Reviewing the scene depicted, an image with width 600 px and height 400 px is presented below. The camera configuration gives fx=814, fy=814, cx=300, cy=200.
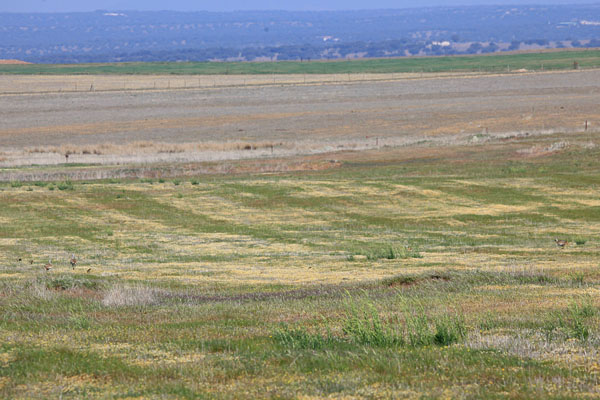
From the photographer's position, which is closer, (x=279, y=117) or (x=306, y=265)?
(x=306, y=265)

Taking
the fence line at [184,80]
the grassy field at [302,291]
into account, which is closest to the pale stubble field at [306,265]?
the grassy field at [302,291]

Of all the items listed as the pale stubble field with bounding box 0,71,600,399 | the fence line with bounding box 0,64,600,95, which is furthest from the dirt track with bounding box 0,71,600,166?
the fence line with bounding box 0,64,600,95

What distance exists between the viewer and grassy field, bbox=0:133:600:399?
367 inches

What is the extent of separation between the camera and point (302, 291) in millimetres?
17156

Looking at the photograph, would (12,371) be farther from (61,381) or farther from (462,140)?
(462,140)

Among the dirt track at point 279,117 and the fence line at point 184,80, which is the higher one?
the fence line at point 184,80

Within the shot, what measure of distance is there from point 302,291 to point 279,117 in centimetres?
8244

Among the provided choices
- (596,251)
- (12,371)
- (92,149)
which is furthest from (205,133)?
(12,371)

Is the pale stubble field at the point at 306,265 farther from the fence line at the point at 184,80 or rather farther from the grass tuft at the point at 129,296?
the fence line at the point at 184,80

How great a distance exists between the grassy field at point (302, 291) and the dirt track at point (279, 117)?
28.6m

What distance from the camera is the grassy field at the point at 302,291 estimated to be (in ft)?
30.6

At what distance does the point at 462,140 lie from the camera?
241ft

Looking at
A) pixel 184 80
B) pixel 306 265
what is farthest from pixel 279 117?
pixel 306 265

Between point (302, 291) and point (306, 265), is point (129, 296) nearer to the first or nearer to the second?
point (302, 291)
